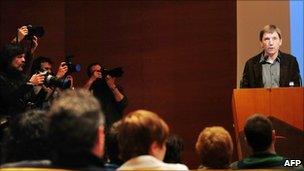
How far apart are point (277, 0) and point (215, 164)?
342 centimetres

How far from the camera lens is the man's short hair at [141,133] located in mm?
2340

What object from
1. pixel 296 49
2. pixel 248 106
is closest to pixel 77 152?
pixel 248 106

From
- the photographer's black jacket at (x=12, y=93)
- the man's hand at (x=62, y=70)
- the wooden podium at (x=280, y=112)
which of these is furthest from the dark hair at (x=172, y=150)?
the man's hand at (x=62, y=70)

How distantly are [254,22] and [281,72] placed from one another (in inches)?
59.3

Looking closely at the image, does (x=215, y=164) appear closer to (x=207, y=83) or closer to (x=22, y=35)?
(x=22, y=35)

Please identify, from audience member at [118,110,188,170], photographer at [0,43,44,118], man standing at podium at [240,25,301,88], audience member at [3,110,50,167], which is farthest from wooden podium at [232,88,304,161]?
audience member at [3,110,50,167]

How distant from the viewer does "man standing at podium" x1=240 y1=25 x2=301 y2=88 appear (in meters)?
4.57

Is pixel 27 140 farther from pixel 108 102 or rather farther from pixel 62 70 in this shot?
pixel 108 102

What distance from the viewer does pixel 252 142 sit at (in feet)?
9.71

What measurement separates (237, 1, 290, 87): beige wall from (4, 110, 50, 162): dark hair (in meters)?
3.69

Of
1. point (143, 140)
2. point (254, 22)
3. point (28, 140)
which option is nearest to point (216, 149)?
point (143, 140)

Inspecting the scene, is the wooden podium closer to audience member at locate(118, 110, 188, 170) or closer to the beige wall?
the beige wall

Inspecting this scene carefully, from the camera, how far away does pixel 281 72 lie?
4.56 metres

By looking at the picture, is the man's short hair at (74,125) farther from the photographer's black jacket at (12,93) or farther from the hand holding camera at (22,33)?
the hand holding camera at (22,33)
